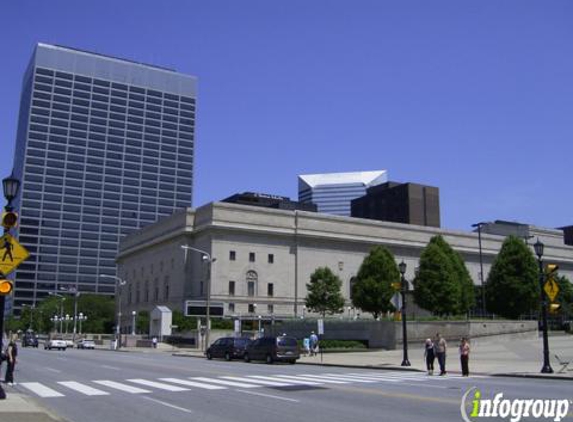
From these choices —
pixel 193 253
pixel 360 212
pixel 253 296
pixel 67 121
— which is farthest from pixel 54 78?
pixel 253 296

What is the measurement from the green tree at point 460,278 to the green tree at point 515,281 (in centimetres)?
287

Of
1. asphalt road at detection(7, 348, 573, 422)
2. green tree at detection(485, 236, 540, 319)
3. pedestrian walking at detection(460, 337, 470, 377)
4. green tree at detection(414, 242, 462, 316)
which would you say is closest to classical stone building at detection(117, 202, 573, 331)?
green tree at detection(414, 242, 462, 316)

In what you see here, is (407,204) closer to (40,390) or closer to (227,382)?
(227,382)

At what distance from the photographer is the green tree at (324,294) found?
273ft

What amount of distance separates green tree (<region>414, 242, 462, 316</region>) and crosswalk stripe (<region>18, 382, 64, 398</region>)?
58.0 m

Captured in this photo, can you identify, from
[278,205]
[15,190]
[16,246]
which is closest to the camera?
[16,246]

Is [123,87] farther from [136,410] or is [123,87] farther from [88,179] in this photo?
[136,410]

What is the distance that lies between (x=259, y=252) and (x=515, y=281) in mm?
36382

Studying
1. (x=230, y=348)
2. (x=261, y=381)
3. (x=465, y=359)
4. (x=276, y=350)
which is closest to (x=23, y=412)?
(x=261, y=381)

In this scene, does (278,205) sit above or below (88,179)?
below

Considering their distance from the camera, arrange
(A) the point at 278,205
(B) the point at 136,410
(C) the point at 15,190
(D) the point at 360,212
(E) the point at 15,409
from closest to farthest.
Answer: (E) the point at 15,409
(B) the point at 136,410
(C) the point at 15,190
(A) the point at 278,205
(D) the point at 360,212

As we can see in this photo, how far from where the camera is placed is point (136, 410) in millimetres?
14664

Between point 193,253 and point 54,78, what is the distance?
4463 inches

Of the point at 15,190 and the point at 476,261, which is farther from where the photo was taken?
the point at 476,261
